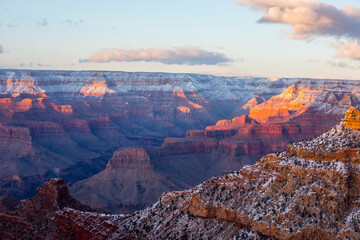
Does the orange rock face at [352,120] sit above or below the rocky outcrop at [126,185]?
above

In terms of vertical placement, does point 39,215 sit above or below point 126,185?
above

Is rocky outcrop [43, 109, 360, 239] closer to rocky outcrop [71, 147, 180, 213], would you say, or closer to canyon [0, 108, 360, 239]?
canyon [0, 108, 360, 239]

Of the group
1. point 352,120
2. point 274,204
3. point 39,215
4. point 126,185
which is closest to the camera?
point 274,204

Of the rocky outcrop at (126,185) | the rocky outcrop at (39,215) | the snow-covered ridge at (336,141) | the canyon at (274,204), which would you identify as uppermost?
the snow-covered ridge at (336,141)

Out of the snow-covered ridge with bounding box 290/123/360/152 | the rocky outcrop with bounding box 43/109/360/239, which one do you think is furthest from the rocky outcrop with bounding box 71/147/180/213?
the snow-covered ridge with bounding box 290/123/360/152

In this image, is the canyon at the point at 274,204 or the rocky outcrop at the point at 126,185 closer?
the canyon at the point at 274,204

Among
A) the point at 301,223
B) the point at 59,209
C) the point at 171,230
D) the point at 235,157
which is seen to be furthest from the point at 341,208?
the point at 235,157

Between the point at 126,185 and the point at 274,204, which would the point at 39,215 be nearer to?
the point at 274,204

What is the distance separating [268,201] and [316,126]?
140374 mm

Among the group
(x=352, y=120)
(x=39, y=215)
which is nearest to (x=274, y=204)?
(x=352, y=120)

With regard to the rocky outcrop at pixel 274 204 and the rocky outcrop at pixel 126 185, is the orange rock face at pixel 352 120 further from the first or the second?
the rocky outcrop at pixel 126 185

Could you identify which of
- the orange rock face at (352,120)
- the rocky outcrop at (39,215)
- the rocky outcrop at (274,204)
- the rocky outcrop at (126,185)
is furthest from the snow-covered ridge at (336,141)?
the rocky outcrop at (126,185)

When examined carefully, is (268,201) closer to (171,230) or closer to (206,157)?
(171,230)

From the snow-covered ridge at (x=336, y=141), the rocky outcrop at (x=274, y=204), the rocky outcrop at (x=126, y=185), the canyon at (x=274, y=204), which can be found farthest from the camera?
the rocky outcrop at (x=126, y=185)
